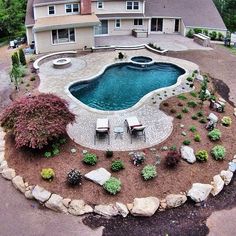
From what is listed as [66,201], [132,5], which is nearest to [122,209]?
[66,201]

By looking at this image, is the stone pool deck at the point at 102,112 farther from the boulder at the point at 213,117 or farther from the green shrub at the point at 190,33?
the green shrub at the point at 190,33

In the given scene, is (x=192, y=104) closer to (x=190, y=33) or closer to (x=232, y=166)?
(x=232, y=166)

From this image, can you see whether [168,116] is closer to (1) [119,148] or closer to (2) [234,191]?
(1) [119,148]

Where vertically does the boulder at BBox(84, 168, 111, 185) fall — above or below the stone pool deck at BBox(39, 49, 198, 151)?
below

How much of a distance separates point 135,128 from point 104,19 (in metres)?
21.8

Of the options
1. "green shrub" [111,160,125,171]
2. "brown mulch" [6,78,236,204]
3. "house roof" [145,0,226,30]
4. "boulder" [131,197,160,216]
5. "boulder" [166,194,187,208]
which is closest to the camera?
"boulder" [131,197,160,216]

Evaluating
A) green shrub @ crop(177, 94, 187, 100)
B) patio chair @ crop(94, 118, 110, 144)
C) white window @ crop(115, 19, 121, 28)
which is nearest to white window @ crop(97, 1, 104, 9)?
white window @ crop(115, 19, 121, 28)

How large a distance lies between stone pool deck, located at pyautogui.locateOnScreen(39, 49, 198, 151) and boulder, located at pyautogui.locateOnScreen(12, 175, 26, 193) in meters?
3.62

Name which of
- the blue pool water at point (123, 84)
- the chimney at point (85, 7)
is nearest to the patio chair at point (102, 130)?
the blue pool water at point (123, 84)

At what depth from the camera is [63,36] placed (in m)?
31.2

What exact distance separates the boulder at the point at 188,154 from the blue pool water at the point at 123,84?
19.5 ft

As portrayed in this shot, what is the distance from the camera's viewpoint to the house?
30809 mm

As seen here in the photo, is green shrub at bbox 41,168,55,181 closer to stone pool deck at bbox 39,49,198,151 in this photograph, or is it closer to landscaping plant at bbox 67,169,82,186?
landscaping plant at bbox 67,169,82,186

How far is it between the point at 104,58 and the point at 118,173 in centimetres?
1636
